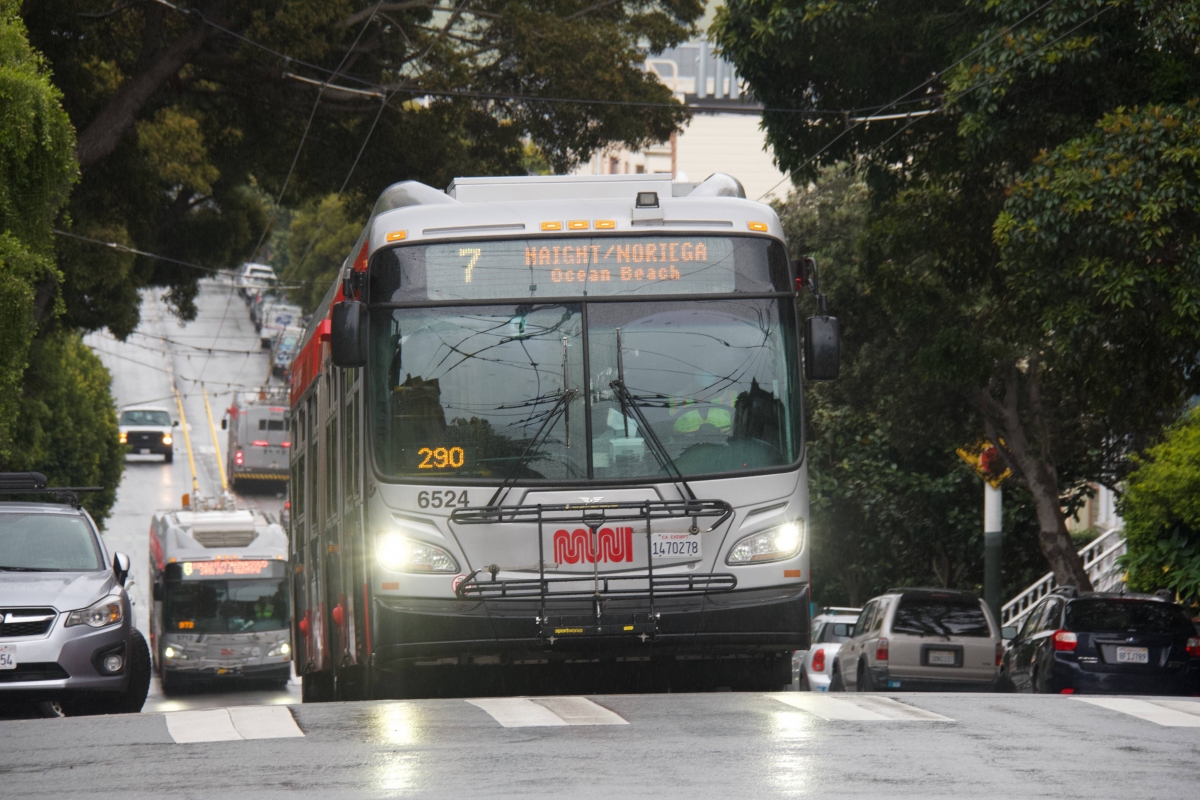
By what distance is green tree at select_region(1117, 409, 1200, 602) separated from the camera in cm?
1688

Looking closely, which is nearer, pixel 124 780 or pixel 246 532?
pixel 124 780

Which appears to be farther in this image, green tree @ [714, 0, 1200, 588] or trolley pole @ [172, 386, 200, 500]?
trolley pole @ [172, 386, 200, 500]

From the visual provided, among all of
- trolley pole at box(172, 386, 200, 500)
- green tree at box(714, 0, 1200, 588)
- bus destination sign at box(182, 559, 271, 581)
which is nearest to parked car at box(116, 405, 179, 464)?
trolley pole at box(172, 386, 200, 500)

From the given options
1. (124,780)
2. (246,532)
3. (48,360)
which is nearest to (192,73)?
(48,360)

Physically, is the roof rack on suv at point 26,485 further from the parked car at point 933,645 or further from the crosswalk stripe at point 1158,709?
the parked car at point 933,645

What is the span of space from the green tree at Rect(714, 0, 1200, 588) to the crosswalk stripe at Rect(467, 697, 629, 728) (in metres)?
6.81

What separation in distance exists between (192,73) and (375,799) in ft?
63.9

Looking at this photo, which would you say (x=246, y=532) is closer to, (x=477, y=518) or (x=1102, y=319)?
(x=1102, y=319)

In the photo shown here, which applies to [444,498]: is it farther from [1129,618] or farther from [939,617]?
[939,617]

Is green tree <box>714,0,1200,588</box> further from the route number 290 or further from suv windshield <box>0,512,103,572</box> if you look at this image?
suv windshield <box>0,512,103,572</box>

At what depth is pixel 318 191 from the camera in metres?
27.3

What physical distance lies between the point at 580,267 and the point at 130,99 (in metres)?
13.8

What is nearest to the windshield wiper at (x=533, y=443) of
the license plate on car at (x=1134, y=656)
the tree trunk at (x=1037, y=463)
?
the license plate on car at (x=1134, y=656)

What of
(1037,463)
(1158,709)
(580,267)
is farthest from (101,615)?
(1037,463)
